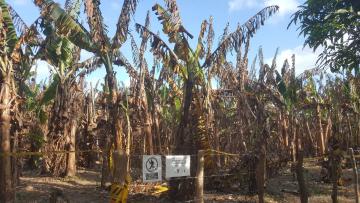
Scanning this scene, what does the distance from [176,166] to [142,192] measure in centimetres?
617

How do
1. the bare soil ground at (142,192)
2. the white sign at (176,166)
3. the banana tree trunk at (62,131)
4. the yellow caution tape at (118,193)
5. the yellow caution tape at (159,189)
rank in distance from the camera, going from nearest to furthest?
the yellow caution tape at (118,193), the white sign at (176,166), the bare soil ground at (142,192), the yellow caution tape at (159,189), the banana tree trunk at (62,131)

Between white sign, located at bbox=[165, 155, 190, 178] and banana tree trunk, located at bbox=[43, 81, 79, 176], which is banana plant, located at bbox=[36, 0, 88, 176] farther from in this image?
white sign, located at bbox=[165, 155, 190, 178]

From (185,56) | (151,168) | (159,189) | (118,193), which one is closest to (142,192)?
(159,189)

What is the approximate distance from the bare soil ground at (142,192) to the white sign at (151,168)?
4.19m

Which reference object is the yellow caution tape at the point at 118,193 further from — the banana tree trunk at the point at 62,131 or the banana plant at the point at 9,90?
the banana tree trunk at the point at 62,131

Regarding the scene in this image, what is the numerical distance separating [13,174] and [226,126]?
408 inches

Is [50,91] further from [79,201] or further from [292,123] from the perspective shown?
[292,123]

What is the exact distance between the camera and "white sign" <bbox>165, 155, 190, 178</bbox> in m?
7.19

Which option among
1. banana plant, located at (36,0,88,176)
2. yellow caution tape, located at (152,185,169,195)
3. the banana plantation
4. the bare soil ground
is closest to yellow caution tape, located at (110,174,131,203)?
the banana plantation

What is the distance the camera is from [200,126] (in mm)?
12352

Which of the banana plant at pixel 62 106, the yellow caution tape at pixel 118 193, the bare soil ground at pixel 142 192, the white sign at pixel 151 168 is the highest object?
the banana plant at pixel 62 106

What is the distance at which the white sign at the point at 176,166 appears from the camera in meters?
7.19

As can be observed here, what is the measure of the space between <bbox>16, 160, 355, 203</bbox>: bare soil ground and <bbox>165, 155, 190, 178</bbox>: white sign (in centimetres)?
398

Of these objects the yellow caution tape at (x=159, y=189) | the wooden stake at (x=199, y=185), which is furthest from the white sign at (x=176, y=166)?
the yellow caution tape at (x=159, y=189)
